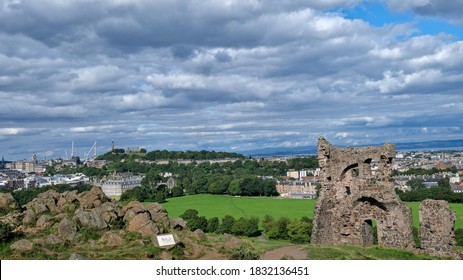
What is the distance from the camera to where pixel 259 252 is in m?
22.0

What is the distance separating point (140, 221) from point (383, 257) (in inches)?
436

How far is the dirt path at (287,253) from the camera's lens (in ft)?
68.8

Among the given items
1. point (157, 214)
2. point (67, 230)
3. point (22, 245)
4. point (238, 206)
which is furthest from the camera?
point (238, 206)

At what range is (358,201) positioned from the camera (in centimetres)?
2723

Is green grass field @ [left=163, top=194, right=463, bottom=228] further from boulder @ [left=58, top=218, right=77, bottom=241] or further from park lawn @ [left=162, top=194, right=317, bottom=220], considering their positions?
boulder @ [left=58, top=218, right=77, bottom=241]

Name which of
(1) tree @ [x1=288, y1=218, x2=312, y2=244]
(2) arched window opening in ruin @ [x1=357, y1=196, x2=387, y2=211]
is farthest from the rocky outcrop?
(1) tree @ [x1=288, y1=218, x2=312, y2=244]

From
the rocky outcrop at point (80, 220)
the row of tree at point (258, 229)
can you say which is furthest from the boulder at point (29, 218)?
the row of tree at point (258, 229)

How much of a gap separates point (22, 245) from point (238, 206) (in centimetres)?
9827

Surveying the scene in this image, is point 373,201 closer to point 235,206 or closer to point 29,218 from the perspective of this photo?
point 29,218

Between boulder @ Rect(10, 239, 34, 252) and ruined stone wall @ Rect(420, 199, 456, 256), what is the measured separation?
17.7m

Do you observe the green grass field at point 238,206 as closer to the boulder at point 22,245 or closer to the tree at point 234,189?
the tree at point 234,189

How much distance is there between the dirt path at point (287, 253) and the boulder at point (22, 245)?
31.0 feet

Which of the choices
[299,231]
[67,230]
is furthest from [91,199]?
[299,231]

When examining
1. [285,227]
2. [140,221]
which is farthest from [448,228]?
[285,227]
